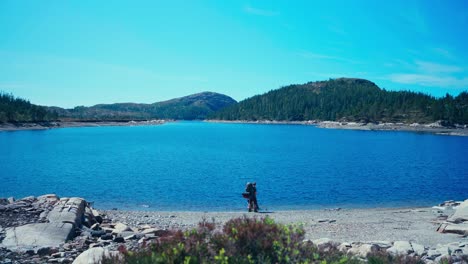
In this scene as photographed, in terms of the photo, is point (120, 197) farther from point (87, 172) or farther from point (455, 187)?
point (455, 187)

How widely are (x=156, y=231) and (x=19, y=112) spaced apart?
15632cm

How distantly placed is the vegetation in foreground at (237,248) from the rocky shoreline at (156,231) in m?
0.90

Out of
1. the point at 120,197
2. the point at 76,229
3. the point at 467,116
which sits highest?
the point at 467,116

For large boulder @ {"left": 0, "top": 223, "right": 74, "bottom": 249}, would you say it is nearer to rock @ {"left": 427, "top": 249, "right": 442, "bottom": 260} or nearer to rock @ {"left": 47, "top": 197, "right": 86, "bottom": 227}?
rock @ {"left": 47, "top": 197, "right": 86, "bottom": 227}

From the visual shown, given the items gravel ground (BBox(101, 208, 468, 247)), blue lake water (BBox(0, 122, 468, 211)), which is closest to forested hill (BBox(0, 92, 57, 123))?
blue lake water (BBox(0, 122, 468, 211))

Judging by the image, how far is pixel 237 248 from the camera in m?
6.55

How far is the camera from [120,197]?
29.8m

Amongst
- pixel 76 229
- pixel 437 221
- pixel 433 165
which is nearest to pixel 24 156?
pixel 76 229

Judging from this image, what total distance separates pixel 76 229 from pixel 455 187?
35.8 meters

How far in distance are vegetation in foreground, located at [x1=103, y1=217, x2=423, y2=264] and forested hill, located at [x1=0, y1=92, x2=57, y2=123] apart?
147 metres

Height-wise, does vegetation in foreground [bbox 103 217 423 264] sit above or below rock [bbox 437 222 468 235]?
above

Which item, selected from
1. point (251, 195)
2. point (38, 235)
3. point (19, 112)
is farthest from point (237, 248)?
point (19, 112)

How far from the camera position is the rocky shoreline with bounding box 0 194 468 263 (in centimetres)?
1043

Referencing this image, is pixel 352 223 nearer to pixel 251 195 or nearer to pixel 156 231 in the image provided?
pixel 251 195
